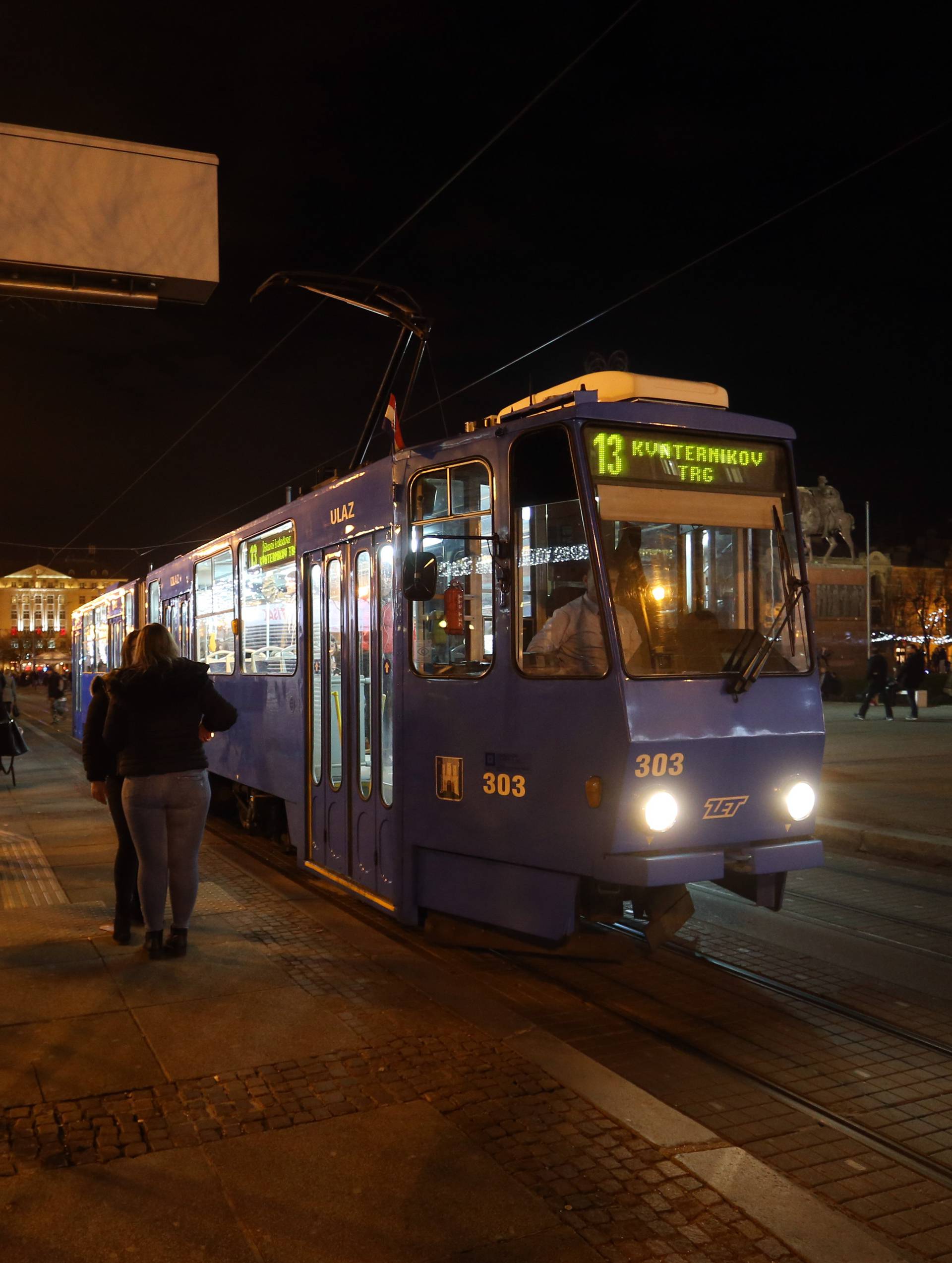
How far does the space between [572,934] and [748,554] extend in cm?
225

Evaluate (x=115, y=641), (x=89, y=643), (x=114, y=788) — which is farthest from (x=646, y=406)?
(x=89, y=643)

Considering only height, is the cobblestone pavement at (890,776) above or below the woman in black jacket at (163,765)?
below

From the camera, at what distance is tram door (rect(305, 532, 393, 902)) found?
7176mm

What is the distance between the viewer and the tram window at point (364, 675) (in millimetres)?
7328

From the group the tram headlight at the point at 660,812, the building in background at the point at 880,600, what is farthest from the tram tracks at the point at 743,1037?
the building in background at the point at 880,600

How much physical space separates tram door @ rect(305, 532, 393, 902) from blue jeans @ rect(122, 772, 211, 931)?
122 cm

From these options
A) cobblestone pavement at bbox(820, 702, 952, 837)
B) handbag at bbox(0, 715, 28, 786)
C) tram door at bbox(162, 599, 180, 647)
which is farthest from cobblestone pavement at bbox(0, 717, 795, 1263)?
handbag at bbox(0, 715, 28, 786)

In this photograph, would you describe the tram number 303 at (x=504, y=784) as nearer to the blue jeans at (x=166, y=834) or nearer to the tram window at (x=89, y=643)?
the blue jeans at (x=166, y=834)

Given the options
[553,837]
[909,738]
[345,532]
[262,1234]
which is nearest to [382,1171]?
[262,1234]

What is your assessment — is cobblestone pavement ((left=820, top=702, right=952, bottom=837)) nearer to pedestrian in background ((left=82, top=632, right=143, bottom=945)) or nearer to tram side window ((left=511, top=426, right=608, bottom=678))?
tram side window ((left=511, top=426, right=608, bottom=678))

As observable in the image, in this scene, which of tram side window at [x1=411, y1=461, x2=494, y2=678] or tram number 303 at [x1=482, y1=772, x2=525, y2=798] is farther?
tram side window at [x1=411, y1=461, x2=494, y2=678]

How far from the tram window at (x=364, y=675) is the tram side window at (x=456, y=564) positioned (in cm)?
71

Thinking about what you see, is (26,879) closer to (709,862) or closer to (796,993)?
(709,862)

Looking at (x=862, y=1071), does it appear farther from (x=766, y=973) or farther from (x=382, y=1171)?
(x=382, y=1171)
